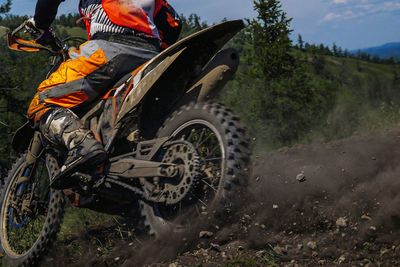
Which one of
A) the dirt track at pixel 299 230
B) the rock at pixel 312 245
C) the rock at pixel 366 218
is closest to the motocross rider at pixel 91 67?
the dirt track at pixel 299 230

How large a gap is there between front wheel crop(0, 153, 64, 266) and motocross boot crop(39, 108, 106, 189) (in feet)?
1.75

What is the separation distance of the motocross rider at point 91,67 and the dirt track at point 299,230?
930 mm

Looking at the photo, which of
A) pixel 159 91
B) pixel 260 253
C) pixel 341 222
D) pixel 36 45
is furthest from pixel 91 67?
pixel 341 222

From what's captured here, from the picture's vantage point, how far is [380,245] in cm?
266

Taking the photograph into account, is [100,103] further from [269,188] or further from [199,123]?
[269,188]

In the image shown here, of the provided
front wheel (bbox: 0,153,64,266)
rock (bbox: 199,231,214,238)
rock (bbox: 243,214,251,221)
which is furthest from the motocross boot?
rock (bbox: 243,214,251,221)

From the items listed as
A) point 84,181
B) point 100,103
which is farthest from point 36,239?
point 100,103

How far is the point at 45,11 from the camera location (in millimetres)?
3742

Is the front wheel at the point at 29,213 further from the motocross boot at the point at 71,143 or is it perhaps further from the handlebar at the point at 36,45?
A: the handlebar at the point at 36,45

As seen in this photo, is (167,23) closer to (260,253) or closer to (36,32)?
(36,32)

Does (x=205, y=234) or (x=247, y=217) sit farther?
(x=247, y=217)

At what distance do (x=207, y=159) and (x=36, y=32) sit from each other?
7.54ft

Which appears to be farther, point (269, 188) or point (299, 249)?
point (269, 188)

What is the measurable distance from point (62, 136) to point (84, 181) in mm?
483
